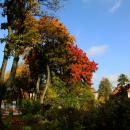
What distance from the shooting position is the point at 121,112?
1579cm

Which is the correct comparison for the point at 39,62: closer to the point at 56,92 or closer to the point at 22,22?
the point at 56,92

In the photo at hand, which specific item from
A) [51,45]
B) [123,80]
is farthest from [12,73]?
[123,80]

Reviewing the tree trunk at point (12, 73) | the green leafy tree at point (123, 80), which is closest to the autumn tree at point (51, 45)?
the tree trunk at point (12, 73)

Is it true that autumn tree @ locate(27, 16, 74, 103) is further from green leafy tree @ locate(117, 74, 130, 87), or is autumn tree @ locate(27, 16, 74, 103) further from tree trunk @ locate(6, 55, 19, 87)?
green leafy tree @ locate(117, 74, 130, 87)

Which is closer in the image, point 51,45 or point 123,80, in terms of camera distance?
point 51,45

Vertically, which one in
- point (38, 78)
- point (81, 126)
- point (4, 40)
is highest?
point (38, 78)

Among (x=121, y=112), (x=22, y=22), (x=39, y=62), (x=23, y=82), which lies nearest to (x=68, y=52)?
(x=39, y=62)

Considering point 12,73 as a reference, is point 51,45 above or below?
above

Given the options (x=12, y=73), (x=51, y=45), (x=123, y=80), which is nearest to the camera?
(x=12, y=73)

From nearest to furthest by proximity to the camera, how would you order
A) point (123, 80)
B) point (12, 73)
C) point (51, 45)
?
1. point (12, 73)
2. point (51, 45)
3. point (123, 80)

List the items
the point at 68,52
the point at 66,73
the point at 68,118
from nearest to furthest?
the point at 68,118
the point at 68,52
the point at 66,73

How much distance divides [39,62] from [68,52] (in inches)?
176

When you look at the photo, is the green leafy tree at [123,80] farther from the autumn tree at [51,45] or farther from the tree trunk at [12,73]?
the tree trunk at [12,73]

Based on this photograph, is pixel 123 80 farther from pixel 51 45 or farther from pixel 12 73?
pixel 12 73
